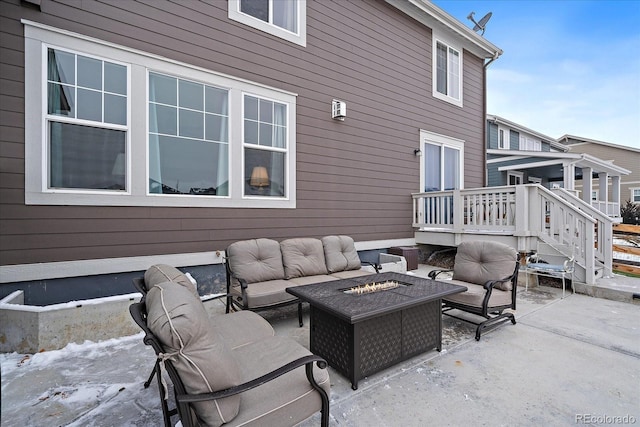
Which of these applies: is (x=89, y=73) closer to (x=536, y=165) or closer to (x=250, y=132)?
(x=250, y=132)

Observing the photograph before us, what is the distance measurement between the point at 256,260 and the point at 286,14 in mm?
4535

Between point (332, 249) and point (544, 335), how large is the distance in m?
2.87

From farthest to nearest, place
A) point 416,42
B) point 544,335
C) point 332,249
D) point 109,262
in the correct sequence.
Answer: point 416,42
point 332,249
point 109,262
point 544,335

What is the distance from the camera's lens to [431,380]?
2.65 m

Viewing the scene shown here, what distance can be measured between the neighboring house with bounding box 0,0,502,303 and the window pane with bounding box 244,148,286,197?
25mm

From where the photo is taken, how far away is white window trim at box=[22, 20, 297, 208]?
3.51 metres

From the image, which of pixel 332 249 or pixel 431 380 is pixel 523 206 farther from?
pixel 431 380

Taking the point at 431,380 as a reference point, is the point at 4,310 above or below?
above

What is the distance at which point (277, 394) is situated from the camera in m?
1.82

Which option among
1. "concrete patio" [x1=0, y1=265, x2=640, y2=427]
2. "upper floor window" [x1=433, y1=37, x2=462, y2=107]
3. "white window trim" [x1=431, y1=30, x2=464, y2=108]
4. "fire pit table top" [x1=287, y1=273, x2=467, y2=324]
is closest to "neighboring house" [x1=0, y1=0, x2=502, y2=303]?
"white window trim" [x1=431, y1=30, x2=464, y2=108]

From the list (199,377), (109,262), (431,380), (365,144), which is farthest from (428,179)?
(199,377)

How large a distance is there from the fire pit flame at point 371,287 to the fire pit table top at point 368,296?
0.03m

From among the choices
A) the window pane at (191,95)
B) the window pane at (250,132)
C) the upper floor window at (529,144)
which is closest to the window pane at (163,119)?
the window pane at (191,95)

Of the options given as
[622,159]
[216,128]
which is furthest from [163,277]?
[622,159]
